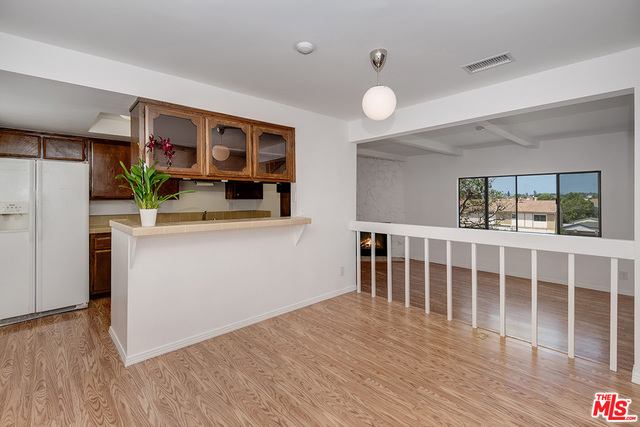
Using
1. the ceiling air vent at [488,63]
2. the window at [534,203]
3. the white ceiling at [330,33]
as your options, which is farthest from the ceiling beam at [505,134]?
the ceiling air vent at [488,63]

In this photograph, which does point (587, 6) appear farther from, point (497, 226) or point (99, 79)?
point (497, 226)

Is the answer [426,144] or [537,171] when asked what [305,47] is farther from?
[537,171]

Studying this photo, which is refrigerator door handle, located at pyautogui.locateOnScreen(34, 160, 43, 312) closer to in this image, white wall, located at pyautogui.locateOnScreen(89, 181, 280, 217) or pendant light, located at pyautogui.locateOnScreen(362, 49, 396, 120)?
white wall, located at pyautogui.locateOnScreen(89, 181, 280, 217)

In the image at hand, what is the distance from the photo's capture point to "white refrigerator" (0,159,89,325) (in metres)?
3.22

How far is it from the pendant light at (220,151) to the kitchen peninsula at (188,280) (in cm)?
59

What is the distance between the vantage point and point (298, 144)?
11.8 feet

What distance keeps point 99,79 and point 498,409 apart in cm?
358

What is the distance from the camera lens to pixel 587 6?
1.70 meters

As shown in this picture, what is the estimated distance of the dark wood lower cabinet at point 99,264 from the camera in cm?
398

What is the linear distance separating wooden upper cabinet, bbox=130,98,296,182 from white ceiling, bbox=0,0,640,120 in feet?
1.20

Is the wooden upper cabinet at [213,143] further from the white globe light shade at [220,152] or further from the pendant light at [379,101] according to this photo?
the pendant light at [379,101]

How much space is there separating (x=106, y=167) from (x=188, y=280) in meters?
2.70

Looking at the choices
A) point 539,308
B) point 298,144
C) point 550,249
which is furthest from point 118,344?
point 539,308

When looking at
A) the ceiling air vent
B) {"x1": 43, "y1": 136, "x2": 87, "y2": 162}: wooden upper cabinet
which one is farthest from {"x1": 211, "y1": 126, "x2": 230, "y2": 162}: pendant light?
{"x1": 43, "y1": 136, "x2": 87, "y2": 162}: wooden upper cabinet
